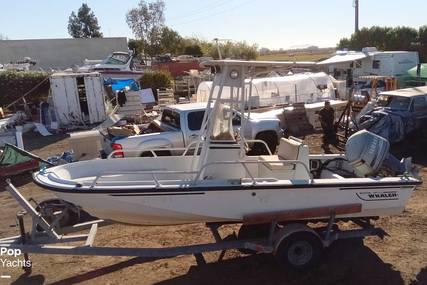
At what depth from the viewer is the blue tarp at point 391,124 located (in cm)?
1309

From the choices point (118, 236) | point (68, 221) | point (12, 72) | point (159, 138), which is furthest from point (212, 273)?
point (12, 72)

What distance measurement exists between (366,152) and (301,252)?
187 centimetres

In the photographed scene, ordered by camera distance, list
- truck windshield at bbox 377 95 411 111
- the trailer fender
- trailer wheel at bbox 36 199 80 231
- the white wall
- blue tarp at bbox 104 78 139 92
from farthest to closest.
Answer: the white wall → blue tarp at bbox 104 78 139 92 → truck windshield at bbox 377 95 411 111 → trailer wheel at bbox 36 199 80 231 → the trailer fender

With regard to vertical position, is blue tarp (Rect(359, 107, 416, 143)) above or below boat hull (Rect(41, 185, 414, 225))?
below

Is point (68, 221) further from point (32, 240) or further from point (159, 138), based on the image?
point (159, 138)

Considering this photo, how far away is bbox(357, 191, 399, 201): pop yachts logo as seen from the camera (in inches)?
232

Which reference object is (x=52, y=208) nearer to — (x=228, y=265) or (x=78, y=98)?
(x=228, y=265)

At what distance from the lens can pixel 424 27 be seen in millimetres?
38531

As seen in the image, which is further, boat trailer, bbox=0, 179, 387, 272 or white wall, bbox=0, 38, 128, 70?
white wall, bbox=0, 38, 128, 70

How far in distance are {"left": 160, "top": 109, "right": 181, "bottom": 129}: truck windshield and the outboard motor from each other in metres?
4.64

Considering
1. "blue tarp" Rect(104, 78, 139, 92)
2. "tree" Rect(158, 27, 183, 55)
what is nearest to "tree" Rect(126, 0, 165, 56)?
"tree" Rect(158, 27, 183, 55)

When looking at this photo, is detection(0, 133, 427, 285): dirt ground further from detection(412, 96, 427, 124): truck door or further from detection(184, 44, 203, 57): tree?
detection(184, 44, 203, 57): tree

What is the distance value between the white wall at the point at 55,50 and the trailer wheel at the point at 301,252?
123ft

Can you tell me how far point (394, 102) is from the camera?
14023mm
